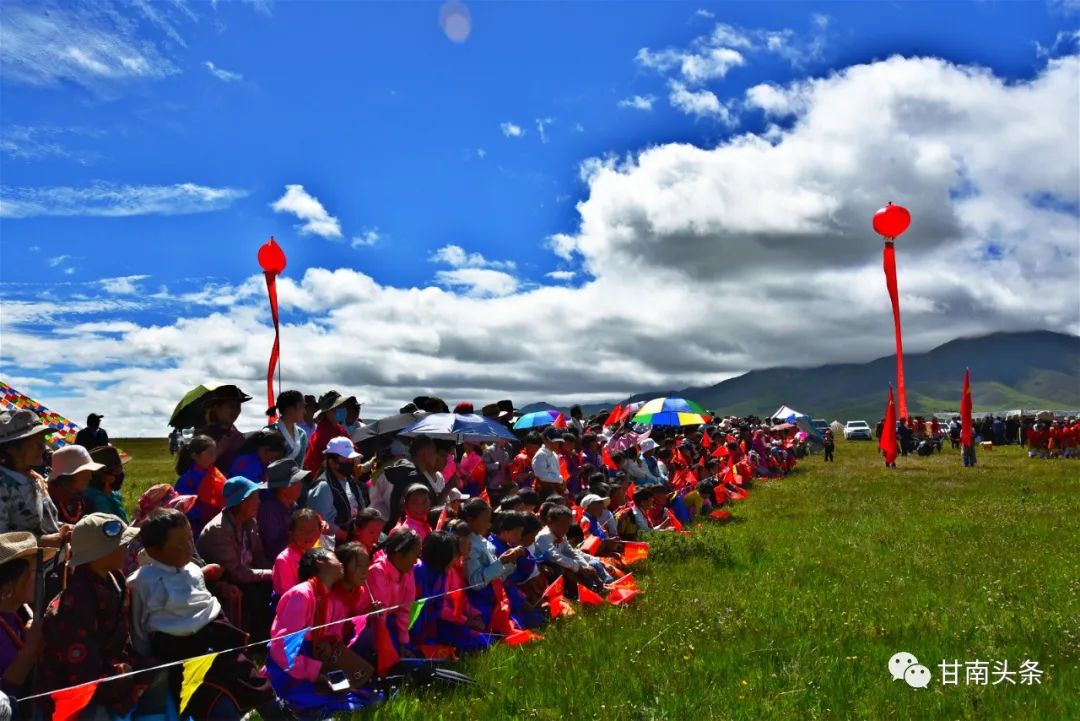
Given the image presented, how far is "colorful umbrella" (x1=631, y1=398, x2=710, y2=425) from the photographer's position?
26172 millimetres

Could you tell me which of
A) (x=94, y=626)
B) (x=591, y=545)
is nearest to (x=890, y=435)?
(x=591, y=545)

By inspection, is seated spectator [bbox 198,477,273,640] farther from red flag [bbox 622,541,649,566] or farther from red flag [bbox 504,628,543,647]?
red flag [bbox 622,541,649,566]

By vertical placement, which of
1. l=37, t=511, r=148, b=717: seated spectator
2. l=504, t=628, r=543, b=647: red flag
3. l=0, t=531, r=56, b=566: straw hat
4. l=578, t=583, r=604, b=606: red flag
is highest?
l=0, t=531, r=56, b=566: straw hat

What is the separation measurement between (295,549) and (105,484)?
8.75 ft

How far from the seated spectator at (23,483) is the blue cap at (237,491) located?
1.28 metres

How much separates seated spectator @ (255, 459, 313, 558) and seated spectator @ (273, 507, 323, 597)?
606mm

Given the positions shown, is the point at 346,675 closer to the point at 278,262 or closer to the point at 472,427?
the point at 472,427

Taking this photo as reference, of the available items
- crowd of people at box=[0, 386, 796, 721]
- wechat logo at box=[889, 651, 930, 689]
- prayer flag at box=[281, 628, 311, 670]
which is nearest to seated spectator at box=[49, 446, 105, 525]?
crowd of people at box=[0, 386, 796, 721]

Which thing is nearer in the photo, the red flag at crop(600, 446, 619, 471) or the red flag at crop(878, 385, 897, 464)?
the red flag at crop(600, 446, 619, 471)

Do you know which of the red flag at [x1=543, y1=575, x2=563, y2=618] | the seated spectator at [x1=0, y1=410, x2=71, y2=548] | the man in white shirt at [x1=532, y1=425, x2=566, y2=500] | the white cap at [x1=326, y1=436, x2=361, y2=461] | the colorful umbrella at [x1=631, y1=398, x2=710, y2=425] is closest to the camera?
the seated spectator at [x1=0, y1=410, x2=71, y2=548]

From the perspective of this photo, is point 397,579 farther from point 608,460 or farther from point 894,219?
point 894,219

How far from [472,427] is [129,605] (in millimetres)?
7904

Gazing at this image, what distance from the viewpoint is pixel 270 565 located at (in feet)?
25.2

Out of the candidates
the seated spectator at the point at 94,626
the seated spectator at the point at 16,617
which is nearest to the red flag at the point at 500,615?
the seated spectator at the point at 94,626
